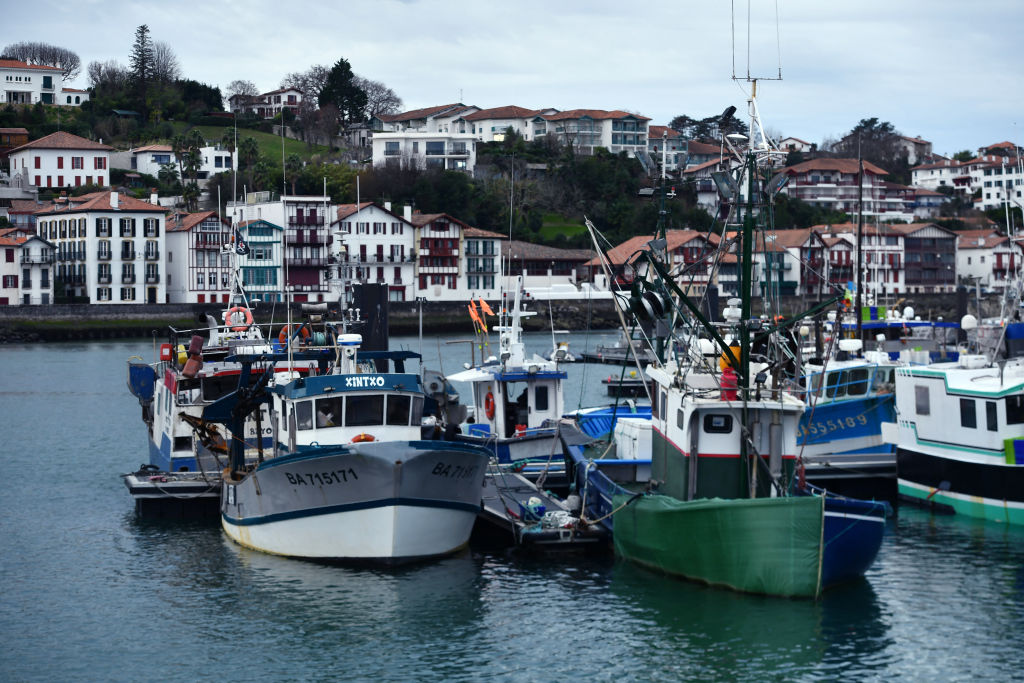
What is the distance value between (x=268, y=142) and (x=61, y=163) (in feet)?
95.5

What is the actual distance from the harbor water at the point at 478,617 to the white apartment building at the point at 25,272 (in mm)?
76990

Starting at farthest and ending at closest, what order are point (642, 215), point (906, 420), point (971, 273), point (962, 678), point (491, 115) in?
point (491, 115)
point (971, 273)
point (642, 215)
point (906, 420)
point (962, 678)

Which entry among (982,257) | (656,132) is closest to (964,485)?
(982,257)

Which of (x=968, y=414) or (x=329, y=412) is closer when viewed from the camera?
(x=329, y=412)

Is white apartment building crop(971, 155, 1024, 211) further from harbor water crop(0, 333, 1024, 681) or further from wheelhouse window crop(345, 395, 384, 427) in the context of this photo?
wheelhouse window crop(345, 395, 384, 427)

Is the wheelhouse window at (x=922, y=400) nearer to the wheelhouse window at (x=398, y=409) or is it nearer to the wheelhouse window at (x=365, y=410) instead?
the wheelhouse window at (x=398, y=409)

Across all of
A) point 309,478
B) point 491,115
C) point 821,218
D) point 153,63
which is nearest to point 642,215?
point 821,218

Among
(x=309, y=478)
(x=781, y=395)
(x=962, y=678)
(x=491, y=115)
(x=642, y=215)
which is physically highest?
(x=491, y=115)

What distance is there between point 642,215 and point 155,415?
81.2m

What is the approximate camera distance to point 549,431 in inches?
1172

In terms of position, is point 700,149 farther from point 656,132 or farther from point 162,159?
point 162,159

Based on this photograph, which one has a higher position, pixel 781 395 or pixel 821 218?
pixel 821 218

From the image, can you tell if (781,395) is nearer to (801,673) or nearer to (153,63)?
(801,673)

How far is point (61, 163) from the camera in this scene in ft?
406
